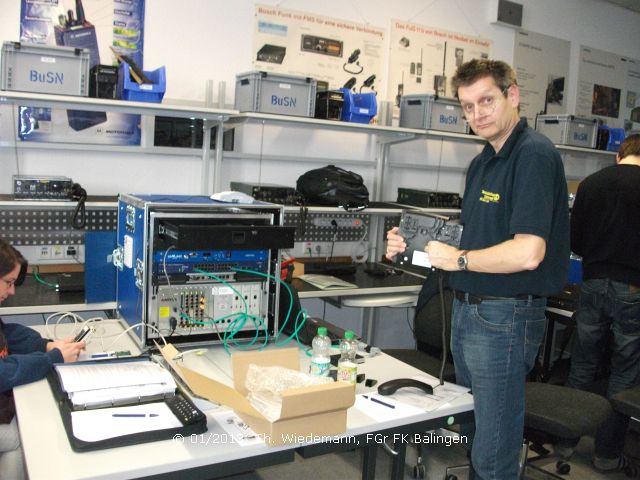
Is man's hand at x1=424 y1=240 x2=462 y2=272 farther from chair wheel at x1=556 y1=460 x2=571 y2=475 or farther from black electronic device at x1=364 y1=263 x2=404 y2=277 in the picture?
black electronic device at x1=364 y1=263 x2=404 y2=277

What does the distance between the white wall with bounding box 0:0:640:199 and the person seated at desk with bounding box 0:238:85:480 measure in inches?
55.5

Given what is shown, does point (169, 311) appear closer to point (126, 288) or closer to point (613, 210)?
point (126, 288)

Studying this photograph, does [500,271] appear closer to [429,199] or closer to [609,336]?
[609,336]

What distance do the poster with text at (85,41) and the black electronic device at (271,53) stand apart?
26.9 inches

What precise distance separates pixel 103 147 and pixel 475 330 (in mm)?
2267

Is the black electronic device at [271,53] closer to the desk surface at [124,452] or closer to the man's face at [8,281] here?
the man's face at [8,281]

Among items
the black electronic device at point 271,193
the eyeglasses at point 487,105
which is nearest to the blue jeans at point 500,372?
the eyeglasses at point 487,105

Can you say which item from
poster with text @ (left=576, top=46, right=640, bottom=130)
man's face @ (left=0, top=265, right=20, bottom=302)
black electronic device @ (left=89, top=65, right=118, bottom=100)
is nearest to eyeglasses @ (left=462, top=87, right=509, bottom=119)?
man's face @ (left=0, top=265, right=20, bottom=302)

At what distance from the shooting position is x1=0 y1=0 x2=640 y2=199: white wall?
10.6 ft

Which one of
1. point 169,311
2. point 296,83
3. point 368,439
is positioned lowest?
point 368,439

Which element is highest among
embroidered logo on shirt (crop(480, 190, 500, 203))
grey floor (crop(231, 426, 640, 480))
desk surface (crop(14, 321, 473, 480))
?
embroidered logo on shirt (crop(480, 190, 500, 203))

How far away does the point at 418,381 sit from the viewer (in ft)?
5.74

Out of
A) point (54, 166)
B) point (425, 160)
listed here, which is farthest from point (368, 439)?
point (425, 160)

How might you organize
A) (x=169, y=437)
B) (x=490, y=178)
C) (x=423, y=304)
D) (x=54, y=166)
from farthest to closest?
(x=54, y=166) → (x=423, y=304) → (x=490, y=178) → (x=169, y=437)
